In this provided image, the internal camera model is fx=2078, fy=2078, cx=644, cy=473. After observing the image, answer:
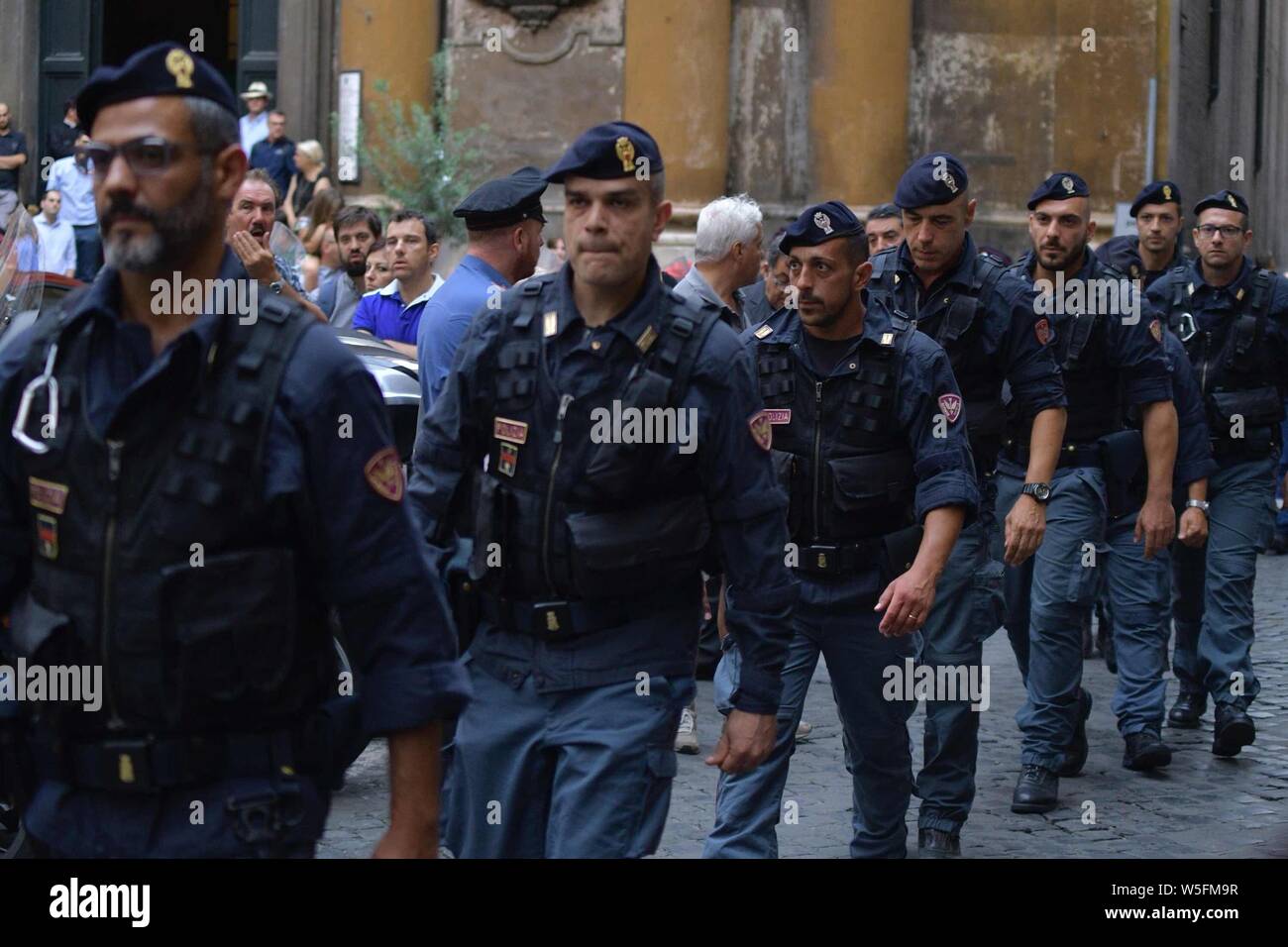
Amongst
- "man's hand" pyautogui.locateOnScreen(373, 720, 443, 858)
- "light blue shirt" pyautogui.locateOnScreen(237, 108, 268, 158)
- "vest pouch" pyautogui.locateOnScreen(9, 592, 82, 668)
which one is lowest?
"man's hand" pyautogui.locateOnScreen(373, 720, 443, 858)

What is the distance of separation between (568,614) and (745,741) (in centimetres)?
51

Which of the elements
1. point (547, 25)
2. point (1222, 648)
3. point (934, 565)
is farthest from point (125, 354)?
point (547, 25)

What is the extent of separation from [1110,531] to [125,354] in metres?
6.01

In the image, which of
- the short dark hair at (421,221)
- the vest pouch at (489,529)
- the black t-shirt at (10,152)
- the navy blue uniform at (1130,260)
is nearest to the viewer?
the vest pouch at (489,529)

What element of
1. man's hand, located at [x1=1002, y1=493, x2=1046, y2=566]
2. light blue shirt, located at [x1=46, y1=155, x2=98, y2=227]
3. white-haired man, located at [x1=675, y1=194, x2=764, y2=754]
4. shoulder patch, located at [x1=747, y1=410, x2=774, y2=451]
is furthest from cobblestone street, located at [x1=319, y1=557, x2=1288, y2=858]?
light blue shirt, located at [x1=46, y1=155, x2=98, y2=227]

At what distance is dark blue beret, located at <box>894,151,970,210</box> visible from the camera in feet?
23.1

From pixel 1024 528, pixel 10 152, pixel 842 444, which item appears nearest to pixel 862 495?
pixel 842 444

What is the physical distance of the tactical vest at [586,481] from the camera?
4.37 m

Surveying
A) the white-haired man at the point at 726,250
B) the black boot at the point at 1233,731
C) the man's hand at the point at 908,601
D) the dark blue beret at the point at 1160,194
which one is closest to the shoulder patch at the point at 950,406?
the man's hand at the point at 908,601

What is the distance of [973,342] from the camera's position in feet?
23.4

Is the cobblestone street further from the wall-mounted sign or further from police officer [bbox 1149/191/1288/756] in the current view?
the wall-mounted sign

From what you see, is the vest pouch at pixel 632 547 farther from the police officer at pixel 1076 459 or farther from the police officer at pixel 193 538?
the police officer at pixel 1076 459

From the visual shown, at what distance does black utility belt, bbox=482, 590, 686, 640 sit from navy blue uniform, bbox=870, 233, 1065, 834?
2.52 metres

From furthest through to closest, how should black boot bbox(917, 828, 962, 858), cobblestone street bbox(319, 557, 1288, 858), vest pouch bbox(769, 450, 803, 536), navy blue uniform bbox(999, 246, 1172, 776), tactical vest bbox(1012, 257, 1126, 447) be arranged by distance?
1. tactical vest bbox(1012, 257, 1126, 447)
2. navy blue uniform bbox(999, 246, 1172, 776)
3. cobblestone street bbox(319, 557, 1288, 858)
4. black boot bbox(917, 828, 962, 858)
5. vest pouch bbox(769, 450, 803, 536)
